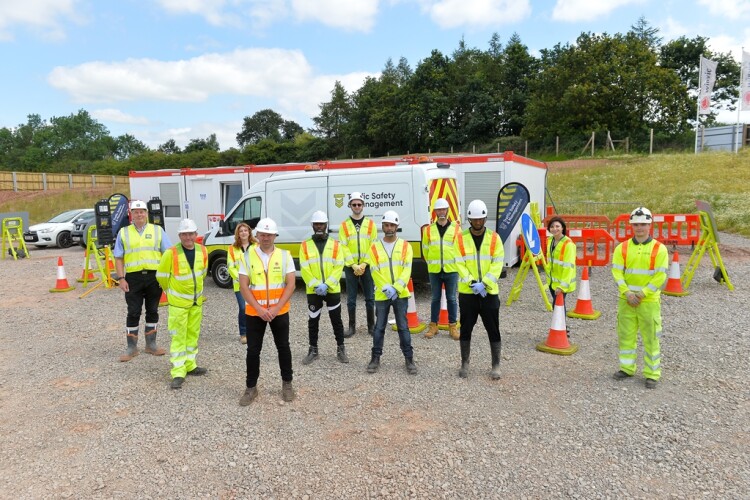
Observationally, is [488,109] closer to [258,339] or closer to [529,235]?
[529,235]

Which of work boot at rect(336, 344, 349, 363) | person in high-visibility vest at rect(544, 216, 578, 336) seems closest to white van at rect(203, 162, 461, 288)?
person in high-visibility vest at rect(544, 216, 578, 336)

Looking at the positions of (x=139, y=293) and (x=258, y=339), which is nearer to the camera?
(x=258, y=339)

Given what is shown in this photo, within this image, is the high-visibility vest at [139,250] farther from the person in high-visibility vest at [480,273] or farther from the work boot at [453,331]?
the work boot at [453,331]

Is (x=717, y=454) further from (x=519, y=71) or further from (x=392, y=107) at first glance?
(x=392, y=107)

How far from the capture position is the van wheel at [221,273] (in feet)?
32.6

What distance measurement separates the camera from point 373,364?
5438 mm

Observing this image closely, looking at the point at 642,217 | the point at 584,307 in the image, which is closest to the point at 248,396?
the point at 642,217

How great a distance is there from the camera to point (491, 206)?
1042 centimetres

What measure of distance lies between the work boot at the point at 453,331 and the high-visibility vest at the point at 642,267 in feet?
7.37

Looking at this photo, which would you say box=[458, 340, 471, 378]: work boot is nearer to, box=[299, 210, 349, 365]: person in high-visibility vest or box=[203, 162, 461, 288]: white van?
box=[299, 210, 349, 365]: person in high-visibility vest

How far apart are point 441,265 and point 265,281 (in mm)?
2748

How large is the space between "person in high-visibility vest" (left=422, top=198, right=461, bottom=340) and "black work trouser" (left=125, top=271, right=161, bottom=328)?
351cm

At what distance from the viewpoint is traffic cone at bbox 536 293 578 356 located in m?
5.89

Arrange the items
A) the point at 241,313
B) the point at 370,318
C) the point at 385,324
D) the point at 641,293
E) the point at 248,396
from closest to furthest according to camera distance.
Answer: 1. the point at 248,396
2. the point at 641,293
3. the point at 385,324
4. the point at 241,313
5. the point at 370,318
